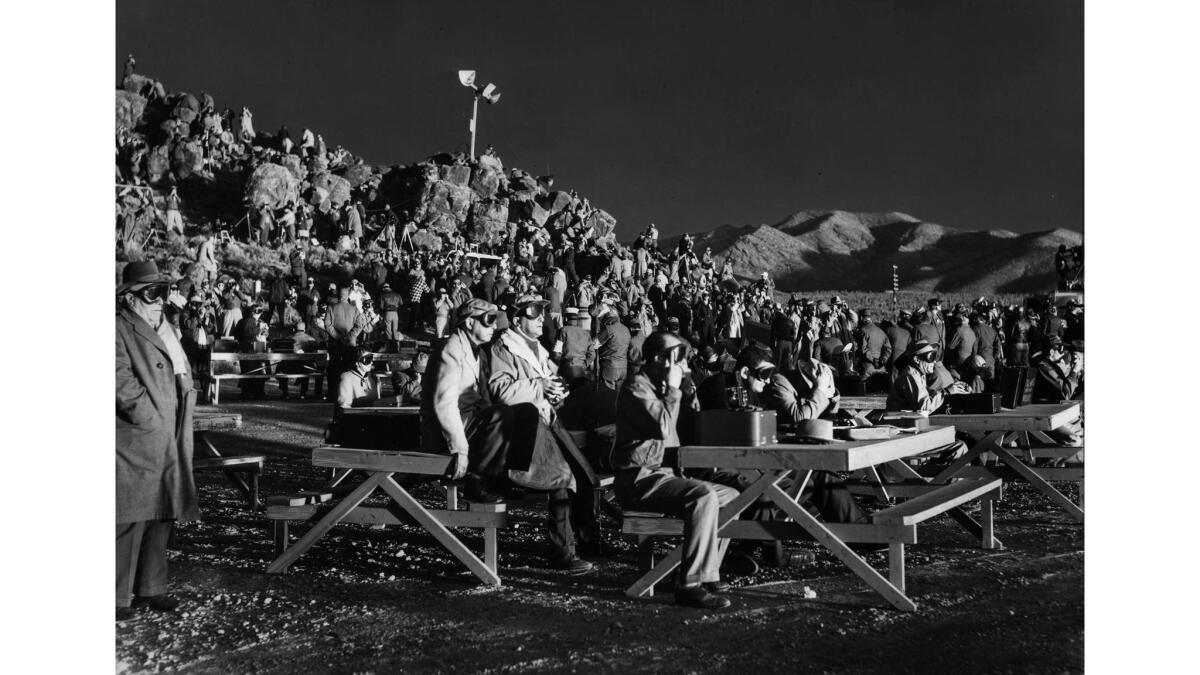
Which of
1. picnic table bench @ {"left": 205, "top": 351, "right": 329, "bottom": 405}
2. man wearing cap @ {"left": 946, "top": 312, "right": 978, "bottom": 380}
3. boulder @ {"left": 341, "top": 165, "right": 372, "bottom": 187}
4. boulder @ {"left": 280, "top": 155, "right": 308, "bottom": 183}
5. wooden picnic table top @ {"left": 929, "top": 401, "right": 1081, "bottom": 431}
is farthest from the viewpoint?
boulder @ {"left": 341, "top": 165, "right": 372, "bottom": 187}

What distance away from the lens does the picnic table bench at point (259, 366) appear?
1355cm

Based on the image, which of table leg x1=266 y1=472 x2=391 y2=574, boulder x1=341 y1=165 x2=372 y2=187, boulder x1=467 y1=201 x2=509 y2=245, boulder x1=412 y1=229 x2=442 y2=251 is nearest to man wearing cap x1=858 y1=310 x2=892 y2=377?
table leg x1=266 y1=472 x2=391 y2=574

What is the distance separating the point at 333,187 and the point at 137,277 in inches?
1720

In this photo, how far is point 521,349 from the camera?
513 cm

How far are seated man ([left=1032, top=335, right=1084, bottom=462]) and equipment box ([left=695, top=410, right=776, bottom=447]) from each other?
3620 mm

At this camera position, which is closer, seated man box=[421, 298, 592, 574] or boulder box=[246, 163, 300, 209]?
seated man box=[421, 298, 592, 574]

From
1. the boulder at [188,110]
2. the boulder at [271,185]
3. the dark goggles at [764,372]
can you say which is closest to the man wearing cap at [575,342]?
the dark goggles at [764,372]

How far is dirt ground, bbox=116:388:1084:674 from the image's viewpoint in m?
3.53

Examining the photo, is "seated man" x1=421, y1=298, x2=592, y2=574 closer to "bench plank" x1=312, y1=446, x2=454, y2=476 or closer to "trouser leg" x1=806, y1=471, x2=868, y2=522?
"bench plank" x1=312, y1=446, x2=454, y2=476

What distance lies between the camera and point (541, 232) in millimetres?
27359

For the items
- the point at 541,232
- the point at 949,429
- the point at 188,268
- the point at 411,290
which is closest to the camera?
the point at 949,429
